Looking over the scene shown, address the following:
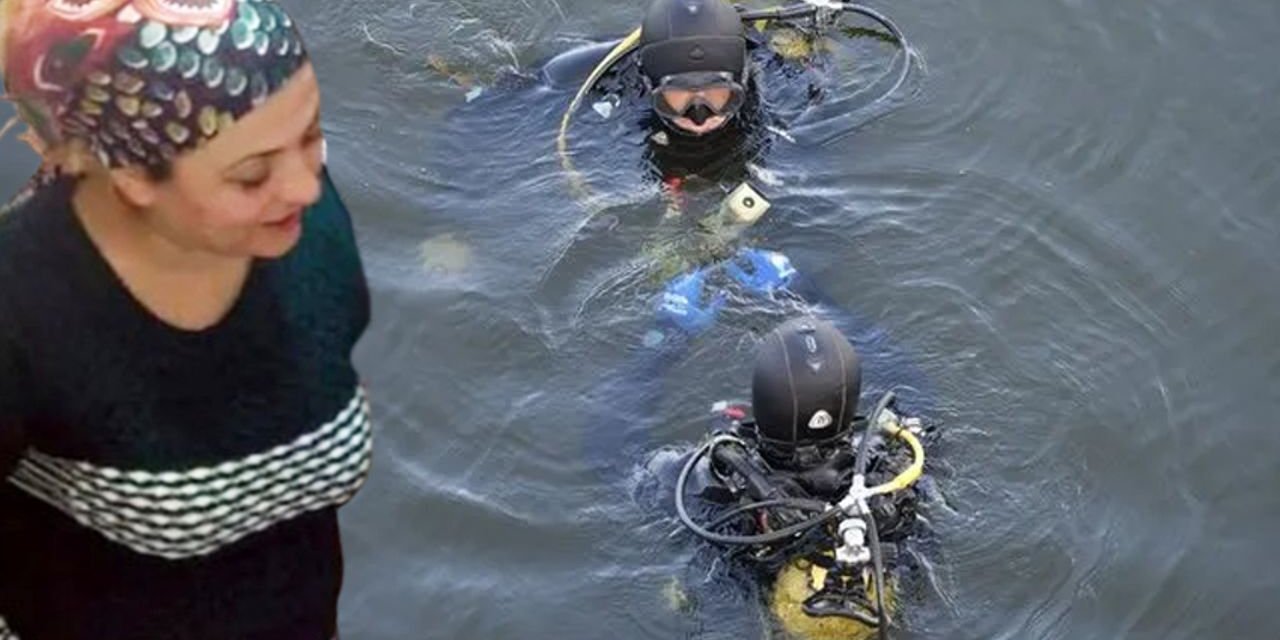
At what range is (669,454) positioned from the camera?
6551 mm

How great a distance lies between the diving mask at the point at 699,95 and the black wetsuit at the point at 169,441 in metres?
5.22

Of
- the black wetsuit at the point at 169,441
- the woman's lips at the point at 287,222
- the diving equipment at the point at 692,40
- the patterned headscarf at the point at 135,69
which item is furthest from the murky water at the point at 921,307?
the patterned headscarf at the point at 135,69

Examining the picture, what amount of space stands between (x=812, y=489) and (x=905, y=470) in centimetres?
31

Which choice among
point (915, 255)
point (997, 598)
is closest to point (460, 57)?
point (915, 255)

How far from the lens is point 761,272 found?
7.24 metres

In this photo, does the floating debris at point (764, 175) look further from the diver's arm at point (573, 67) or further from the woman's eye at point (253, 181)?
the woman's eye at point (253, 181)

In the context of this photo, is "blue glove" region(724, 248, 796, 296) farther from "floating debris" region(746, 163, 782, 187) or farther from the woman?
the woman

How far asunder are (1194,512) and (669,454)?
78.2 inches

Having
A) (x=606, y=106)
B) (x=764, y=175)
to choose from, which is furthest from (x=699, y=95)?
(x=606, y=106)

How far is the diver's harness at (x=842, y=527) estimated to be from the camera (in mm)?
5219

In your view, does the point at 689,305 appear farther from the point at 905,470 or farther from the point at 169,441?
the point at 169,441

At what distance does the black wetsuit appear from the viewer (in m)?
2.17

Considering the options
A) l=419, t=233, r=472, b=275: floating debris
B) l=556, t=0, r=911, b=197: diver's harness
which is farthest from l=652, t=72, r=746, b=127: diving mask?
l=419, t=233, r=472, b=275: floating debris

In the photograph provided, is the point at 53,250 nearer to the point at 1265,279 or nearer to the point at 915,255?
the point at 915,255
